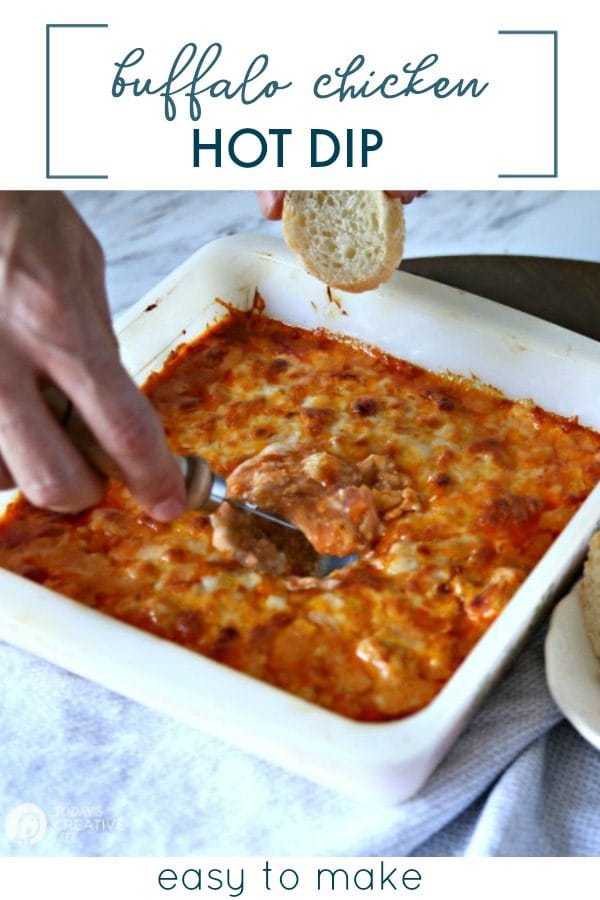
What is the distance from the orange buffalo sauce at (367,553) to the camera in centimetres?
231

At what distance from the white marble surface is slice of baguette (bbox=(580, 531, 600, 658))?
230 centimetres

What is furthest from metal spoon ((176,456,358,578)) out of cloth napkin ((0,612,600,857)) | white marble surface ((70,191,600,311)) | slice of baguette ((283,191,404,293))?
white marble surface ((70,191,600,311))

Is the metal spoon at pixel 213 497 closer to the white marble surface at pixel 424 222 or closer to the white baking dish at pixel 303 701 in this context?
the white baking dish at pixel 303 701

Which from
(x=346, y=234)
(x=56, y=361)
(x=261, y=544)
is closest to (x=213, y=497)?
(x=261, y=544)

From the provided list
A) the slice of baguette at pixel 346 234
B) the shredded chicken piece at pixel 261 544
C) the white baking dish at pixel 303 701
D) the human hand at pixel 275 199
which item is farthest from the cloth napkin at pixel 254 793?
the human hand at pixel 275 199

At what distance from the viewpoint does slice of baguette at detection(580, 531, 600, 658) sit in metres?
2.28

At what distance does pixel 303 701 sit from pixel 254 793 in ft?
0.70

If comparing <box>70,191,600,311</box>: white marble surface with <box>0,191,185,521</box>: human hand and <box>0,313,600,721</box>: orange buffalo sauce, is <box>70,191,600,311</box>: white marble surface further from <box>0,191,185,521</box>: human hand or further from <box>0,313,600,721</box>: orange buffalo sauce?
<box>0,191,185,521</box>: human hand

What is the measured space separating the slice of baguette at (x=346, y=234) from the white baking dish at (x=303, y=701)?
0.51ft

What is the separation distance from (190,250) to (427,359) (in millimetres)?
1628

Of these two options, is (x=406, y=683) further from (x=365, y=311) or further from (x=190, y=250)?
(x=190, y=250)

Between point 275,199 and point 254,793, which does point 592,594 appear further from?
point 275,199

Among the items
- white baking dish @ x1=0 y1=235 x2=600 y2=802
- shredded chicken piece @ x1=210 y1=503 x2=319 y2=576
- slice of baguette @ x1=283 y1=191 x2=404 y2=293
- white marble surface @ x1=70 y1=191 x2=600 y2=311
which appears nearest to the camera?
white baking dish @ x1=0 y1=235 x2=600 y2=802

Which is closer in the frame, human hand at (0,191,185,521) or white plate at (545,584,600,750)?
human hand at (0,191,185,521)
